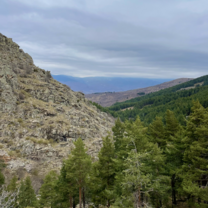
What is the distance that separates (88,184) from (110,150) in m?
5.52

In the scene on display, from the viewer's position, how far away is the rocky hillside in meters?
40.3

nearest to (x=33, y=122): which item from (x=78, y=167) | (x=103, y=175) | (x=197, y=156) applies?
(x=78, y=167)

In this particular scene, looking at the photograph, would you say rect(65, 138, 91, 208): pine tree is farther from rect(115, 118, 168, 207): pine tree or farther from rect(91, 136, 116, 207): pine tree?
rect(115, 118, 168, 207): pine tree

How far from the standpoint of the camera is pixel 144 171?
1445 cm

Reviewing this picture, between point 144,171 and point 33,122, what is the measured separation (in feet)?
141

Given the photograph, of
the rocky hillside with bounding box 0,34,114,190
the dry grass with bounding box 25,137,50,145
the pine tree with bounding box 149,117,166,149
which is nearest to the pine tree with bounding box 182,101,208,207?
the pine tree with bounding box 149,117,166,149

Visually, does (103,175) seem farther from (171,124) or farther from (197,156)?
(171,124)

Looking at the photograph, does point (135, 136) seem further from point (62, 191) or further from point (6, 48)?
point (6, 48)

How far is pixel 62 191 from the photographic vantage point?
763 inches

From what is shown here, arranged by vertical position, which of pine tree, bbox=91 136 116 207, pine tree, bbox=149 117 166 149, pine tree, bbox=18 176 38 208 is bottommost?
pine tree, bbox=18 176 38 208

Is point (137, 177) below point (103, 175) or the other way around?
the other way around

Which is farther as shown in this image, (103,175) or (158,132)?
(158,132)

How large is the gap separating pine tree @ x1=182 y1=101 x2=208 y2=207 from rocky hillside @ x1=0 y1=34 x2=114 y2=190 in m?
34.3

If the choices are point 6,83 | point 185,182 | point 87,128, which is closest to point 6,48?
point 6,83
